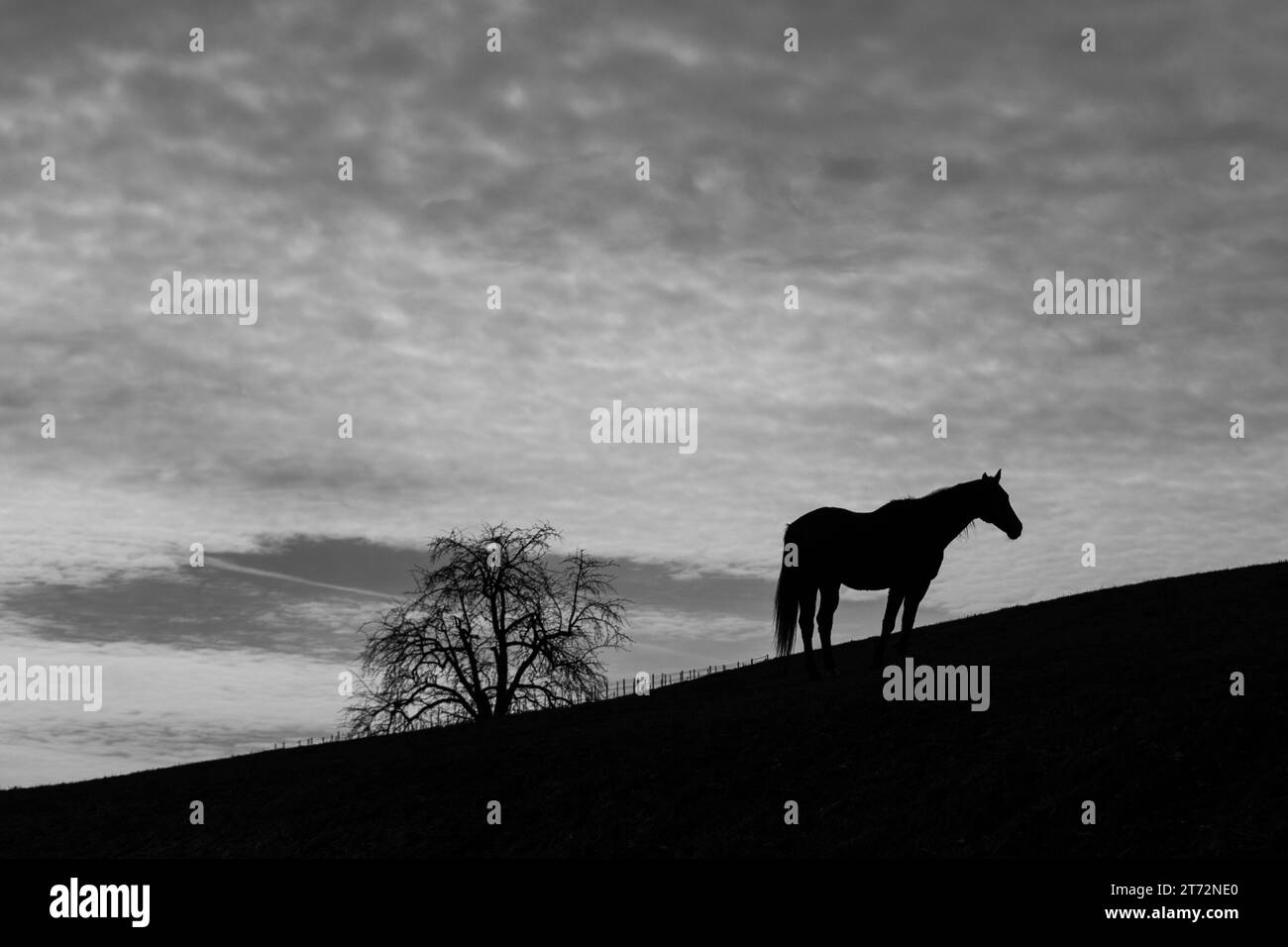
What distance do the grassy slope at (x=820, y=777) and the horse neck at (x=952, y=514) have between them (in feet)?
10.5

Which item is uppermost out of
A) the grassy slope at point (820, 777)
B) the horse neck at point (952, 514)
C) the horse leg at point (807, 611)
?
the horse neck at point (952, 514)

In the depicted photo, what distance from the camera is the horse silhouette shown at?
85.4 feet

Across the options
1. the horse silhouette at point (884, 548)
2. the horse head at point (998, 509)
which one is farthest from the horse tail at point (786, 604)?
the horse head at point (998, 509)

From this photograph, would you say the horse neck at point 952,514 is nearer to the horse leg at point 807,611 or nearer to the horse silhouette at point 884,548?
the horse silhouette at point 884,548

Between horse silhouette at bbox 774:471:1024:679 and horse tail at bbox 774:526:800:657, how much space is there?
22 millimetres

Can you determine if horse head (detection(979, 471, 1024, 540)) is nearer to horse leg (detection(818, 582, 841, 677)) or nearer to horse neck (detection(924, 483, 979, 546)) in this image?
horse neck (detection(924, 483, 979, 546))

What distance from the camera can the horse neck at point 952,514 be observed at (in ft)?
85.4

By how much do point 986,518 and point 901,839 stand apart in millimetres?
10372

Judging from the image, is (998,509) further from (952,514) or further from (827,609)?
(827,609)

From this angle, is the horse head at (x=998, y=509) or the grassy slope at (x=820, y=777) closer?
the grassy slope at (x=820, y=777)

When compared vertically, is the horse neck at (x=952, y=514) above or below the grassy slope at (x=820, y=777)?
above

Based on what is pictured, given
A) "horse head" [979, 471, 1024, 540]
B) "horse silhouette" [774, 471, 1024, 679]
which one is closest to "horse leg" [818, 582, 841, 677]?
"horse silhouette" [774, 471, 1024, 679]
